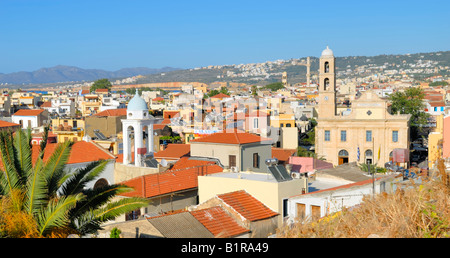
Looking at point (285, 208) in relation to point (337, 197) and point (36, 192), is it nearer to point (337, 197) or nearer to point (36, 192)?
point (337, 197)

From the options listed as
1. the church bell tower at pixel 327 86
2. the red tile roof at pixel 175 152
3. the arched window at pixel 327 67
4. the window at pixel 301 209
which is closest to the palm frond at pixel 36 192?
the window at pixel 301 209

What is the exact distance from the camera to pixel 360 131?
124ft

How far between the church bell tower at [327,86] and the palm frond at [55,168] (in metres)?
31.4

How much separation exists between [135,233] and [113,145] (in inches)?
742

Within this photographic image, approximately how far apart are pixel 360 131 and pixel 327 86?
4.70 meters

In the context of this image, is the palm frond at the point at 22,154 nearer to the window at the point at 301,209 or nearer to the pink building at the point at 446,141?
the window at the point at 301,209

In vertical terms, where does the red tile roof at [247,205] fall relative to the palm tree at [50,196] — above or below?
below

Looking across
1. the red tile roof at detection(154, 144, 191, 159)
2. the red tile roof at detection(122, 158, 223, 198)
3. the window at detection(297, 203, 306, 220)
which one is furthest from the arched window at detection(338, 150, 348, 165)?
the window at detection(297, 203, 306, 220)

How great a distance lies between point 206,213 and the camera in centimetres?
1215

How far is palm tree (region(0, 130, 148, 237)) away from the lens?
802 centimetres

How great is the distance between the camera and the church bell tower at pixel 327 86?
39.0 m

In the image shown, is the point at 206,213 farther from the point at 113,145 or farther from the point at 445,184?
the point at 113,145
